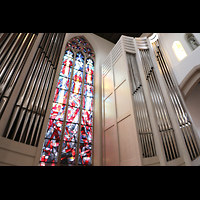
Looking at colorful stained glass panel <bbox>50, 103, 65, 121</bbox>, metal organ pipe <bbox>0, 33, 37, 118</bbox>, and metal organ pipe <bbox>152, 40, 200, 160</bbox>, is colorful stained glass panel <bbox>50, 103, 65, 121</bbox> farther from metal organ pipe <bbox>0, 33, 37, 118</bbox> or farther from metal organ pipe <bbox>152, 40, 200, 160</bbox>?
metal organ pipe <bbox>152, 40, 200, 160</bbox>

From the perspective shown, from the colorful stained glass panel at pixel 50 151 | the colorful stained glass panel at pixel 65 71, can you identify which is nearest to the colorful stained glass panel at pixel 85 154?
the colorful stained glass panel at pixel 50 151

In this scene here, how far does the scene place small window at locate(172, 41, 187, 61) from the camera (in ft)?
15.3

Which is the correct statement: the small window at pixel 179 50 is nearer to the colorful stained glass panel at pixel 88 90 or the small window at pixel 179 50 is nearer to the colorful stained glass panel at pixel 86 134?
the colorful stained glass panel at pixel 88 90

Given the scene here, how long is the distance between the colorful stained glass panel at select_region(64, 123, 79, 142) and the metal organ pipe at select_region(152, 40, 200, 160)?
2.73 meters

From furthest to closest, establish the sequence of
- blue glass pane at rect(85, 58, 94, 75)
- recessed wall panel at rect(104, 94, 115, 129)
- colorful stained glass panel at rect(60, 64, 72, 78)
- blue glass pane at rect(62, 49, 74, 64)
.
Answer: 1. blue glass pane at rect(85, 58, 94, 75)
2. blue glass pane at rect(62, 49, 74, 64)
3. colorful stained glass panel at rect(60, 64, 72, 78)
4. recessed wall panel at rect(104, 94, 115, 129)

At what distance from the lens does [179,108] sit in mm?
3820

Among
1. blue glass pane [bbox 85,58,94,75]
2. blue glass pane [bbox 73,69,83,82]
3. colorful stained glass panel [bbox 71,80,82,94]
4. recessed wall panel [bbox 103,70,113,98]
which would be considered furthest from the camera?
blue glass pane [bbox 85,58,94,75]

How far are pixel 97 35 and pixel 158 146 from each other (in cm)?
574

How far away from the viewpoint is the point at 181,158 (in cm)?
288

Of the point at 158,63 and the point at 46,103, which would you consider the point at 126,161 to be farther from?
the point at 158,63

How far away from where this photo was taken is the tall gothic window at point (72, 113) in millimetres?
3883

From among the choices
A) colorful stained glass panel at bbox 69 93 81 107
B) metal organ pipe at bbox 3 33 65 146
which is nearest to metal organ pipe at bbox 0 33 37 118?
metal organ pipe at bbox 3 33 65 146
